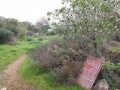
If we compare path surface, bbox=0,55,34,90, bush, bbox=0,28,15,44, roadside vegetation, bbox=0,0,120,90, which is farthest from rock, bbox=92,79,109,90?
bush, bbox=0,28,15,44

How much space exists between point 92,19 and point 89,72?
222 cm

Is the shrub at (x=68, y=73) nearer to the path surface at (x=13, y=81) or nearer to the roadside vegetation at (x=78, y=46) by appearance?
the roadside vegetation at (x=78, y=46)

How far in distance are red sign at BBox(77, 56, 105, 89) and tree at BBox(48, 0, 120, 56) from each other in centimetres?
90

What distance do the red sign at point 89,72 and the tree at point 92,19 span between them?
90 cm

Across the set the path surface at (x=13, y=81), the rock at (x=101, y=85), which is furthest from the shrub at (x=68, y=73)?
the path surface at (x=13, y=81)

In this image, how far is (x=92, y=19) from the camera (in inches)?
332

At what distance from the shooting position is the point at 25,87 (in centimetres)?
838

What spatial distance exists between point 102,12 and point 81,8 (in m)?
0.88

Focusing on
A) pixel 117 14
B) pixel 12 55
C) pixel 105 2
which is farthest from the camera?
pixel 12 55

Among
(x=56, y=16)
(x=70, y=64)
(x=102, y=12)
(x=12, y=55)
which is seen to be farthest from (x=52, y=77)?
(x=12, y=55)

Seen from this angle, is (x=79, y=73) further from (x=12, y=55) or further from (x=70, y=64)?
(x=12, y=55)

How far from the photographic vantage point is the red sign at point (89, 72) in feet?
25.8

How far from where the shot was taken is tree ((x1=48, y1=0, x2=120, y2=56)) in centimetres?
810

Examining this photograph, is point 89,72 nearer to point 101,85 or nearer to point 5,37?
point 101,85
